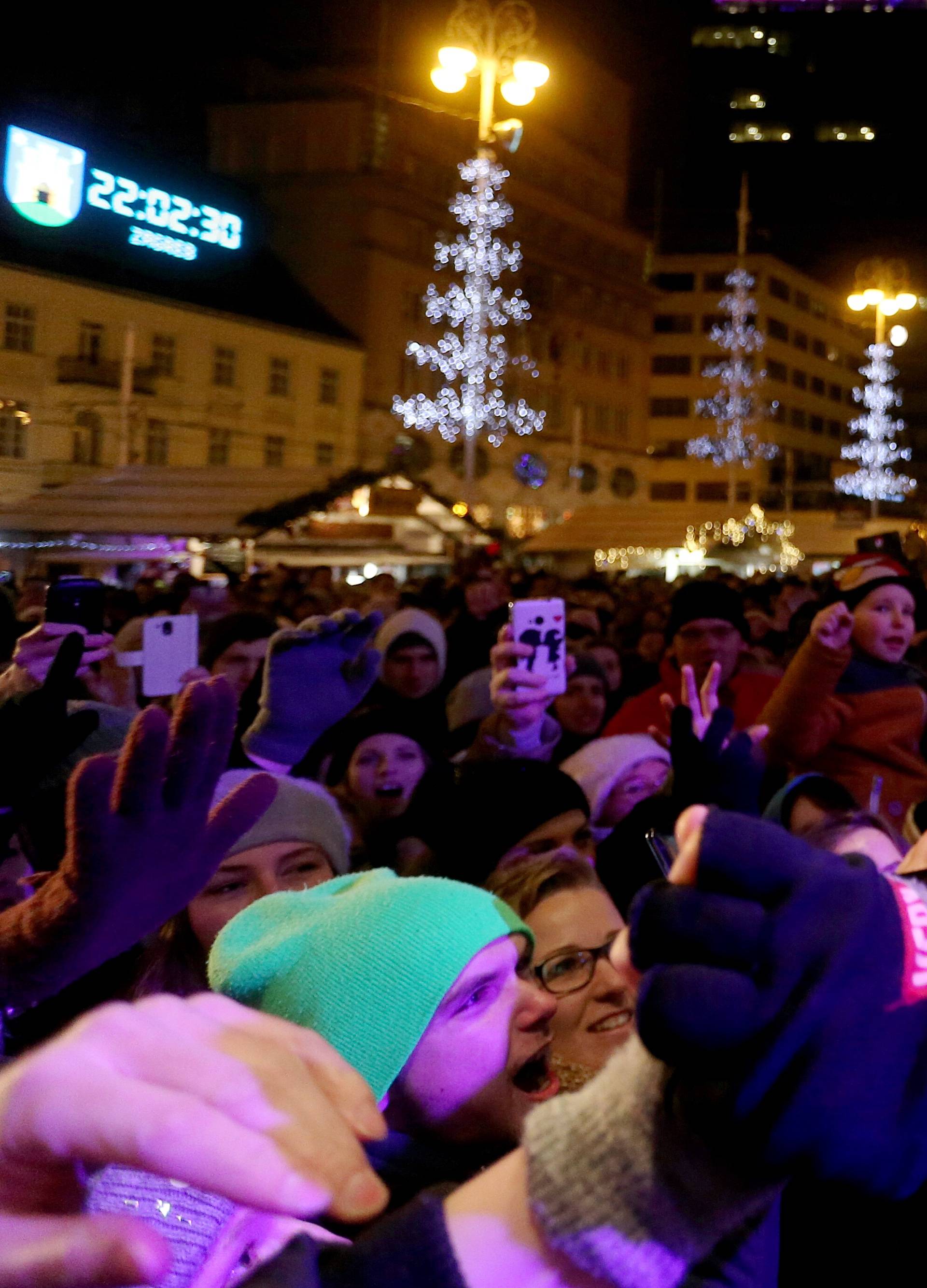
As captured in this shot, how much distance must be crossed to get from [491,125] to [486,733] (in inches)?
554

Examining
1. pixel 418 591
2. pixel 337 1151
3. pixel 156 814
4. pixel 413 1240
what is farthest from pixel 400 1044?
pixel 418 591

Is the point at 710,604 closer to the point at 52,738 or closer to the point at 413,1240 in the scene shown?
the point at 52,738

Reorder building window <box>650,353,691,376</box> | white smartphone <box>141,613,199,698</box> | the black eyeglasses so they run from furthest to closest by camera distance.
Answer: building window <box>650,353,691,376</box> < white smartphone <box>141,613,199,698</box> < the black eyeglasses

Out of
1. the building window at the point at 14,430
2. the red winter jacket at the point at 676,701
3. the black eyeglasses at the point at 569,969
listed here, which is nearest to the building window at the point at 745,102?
the building window at the point at 14,430

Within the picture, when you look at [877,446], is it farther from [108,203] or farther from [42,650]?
[42,650]

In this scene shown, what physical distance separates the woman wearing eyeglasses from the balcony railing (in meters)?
34.7

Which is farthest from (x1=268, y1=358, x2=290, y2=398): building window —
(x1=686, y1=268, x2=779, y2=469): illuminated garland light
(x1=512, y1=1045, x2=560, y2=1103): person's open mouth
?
(x1=512, y1=1045, x2=560, y2=1103): person's open mouth

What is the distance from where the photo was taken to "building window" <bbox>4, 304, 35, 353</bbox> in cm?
3372

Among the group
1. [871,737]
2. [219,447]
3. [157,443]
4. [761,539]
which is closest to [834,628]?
[871,737]

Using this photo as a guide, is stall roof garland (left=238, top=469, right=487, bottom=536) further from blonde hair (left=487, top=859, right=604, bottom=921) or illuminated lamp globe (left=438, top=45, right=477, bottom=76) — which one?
blonde hair (left=487, top=859, right=604, bottom=921)

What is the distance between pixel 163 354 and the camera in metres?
38.2

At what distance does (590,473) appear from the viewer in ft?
180

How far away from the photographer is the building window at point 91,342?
116 feet

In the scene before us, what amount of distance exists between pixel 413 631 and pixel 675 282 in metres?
60.8
